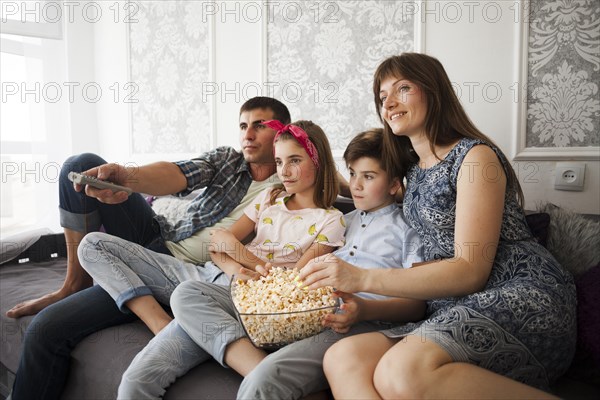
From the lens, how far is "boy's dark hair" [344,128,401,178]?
1361mm

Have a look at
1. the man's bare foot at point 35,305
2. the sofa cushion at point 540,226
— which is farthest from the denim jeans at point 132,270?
the sofa cushion at point 540,226

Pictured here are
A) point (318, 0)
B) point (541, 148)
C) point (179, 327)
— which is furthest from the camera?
point (318, 0)

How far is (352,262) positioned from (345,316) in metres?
0.31

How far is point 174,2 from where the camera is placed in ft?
8.79

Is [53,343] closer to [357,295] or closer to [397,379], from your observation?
[357,295]

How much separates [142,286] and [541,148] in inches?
53.5

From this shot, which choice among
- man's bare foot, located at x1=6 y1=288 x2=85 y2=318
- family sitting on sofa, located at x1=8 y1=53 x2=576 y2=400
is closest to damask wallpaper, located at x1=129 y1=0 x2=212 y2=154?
family sitting on sofa, located at x1=8 y1=53 x2=576 y2=400

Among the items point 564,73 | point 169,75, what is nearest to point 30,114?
point 169,75

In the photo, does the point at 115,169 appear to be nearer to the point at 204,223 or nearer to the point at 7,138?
the point at 204,223

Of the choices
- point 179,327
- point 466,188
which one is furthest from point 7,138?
point 466,188

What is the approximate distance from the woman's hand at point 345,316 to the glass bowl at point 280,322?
0.05 feet

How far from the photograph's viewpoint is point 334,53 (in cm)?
207

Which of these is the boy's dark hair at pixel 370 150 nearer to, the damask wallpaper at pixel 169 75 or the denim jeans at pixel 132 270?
the denim jeans at pixel 132 270

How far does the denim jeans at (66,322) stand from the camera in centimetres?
130
